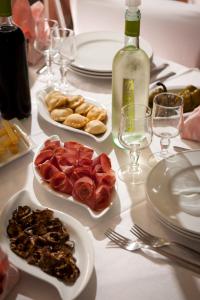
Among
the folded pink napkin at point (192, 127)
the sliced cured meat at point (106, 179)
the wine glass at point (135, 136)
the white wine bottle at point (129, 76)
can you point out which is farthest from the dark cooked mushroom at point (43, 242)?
the folded pink napkin at point (192, 127)

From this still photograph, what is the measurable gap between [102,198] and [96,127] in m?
0.27

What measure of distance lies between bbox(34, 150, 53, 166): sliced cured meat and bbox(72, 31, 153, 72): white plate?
0.46m

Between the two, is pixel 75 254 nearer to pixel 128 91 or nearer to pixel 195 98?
pixel 128 91

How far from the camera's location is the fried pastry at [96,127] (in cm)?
105

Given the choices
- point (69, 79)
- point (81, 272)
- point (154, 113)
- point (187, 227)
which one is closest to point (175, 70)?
point (69, 79)

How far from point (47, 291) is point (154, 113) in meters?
0.48

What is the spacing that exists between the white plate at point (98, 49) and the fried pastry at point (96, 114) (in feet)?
0.78

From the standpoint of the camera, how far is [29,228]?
77cm

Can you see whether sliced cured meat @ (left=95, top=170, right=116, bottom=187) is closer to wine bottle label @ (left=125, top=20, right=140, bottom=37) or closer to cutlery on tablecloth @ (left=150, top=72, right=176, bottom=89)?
wine bottle label @ (left=125, top=20, right=140, bottom=37)

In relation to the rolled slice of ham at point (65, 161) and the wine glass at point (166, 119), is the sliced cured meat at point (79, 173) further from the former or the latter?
the wine glass at point (166, 119)

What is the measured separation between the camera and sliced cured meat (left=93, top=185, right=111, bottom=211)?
0.83 m

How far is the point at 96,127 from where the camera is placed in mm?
1049

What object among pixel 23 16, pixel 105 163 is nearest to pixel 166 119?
pixel 105 163

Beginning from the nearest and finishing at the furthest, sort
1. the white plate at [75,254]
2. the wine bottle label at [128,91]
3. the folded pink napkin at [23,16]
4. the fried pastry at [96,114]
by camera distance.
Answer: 1. the white plate at [75,254]
2. the wine bottle label at [128,91]
3. the fried pastry at [96,114]
4. the folded pink napkin at [23,16]
